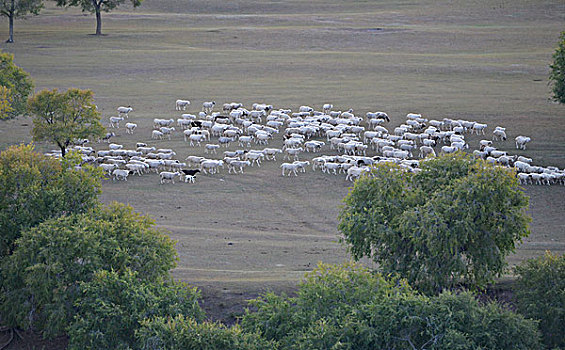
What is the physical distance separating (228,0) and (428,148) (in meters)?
87.2

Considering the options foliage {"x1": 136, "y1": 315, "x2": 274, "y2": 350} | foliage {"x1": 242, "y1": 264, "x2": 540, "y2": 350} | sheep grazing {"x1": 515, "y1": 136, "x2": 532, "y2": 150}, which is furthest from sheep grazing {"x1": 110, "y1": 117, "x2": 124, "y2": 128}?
foliage {"x1": 242, "y1": 264, "x2": 540, "y2": 350}

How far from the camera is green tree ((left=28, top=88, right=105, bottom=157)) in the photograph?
3784 centimetres

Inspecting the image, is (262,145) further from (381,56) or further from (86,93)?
(381,56)


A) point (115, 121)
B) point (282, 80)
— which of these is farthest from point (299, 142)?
point (282, 80)

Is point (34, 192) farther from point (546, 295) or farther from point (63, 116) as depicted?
point (546, 295)

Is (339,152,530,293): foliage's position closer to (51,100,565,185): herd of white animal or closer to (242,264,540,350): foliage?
(242,264,540,350): foliage

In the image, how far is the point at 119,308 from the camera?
67.7 feet

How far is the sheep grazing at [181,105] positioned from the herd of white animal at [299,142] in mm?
85

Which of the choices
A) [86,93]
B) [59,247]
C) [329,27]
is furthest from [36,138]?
[329,27]

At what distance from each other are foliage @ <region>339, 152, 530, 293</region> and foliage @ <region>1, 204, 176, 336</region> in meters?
6.87

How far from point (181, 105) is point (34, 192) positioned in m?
33.0

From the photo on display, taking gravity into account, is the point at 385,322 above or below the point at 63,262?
above

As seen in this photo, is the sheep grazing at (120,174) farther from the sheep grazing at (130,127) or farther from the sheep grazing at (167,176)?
the sheep grazing at (130,127)

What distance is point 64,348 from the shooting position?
74.9 ft
